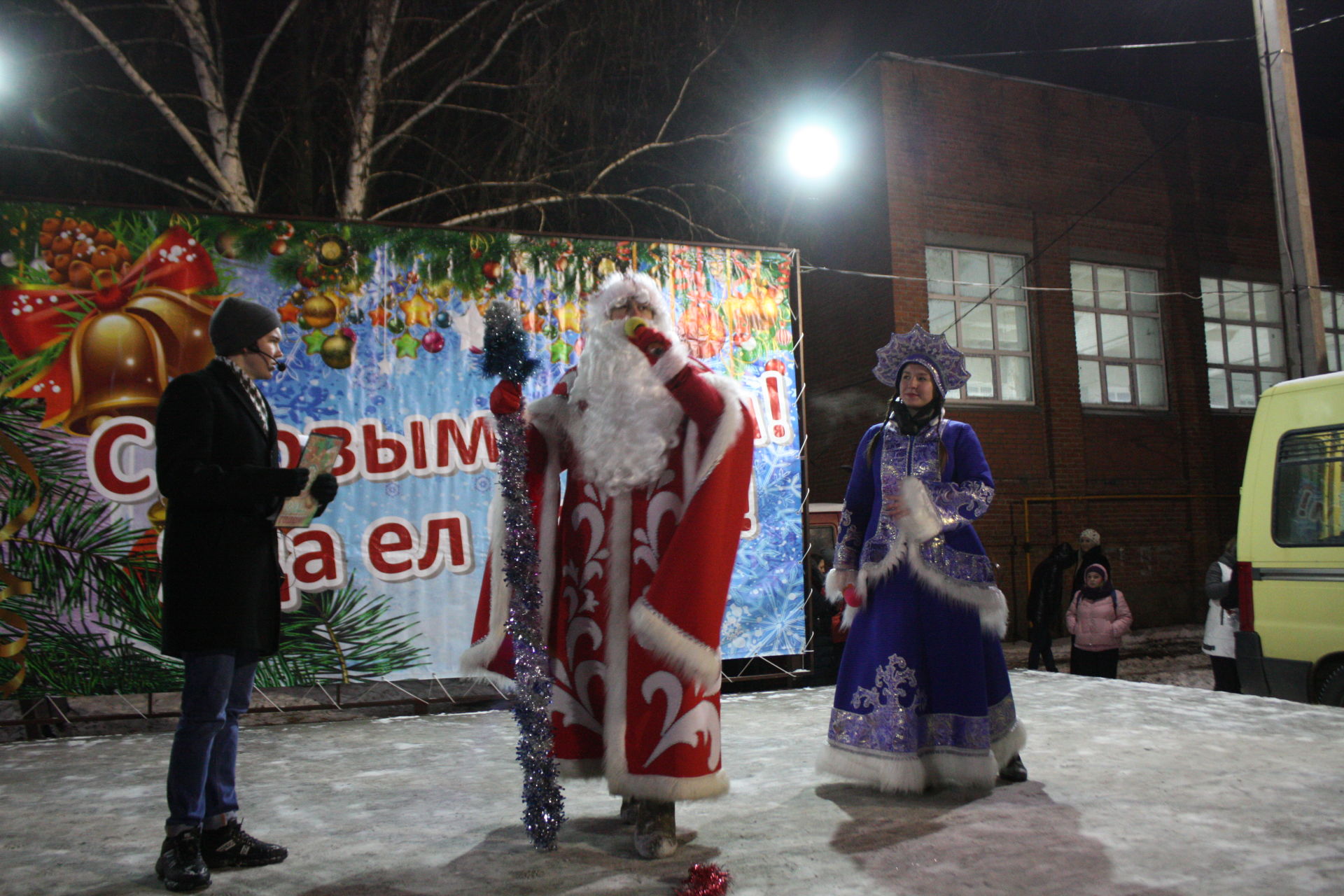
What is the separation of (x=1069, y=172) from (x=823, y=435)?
4.96 m

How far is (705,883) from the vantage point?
2334mm

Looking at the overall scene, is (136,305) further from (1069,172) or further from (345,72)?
(1069,172)

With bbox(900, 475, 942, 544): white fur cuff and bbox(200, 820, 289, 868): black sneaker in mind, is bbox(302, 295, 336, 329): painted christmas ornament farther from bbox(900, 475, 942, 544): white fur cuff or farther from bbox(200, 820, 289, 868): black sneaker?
bbox(900, 475, 942, 544): white fur cuff

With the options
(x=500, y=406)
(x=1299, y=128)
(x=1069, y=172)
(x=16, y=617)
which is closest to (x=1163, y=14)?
(x=1069, y=172)

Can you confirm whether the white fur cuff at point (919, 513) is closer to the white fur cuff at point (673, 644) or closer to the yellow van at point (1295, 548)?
the white fur cuff at point (673, 644)

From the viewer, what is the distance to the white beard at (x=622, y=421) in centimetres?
291

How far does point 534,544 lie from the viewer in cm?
293

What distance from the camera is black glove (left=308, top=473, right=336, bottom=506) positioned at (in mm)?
2678

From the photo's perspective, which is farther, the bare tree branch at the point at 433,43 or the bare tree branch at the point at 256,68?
the bare tree branch at the point at 433,43

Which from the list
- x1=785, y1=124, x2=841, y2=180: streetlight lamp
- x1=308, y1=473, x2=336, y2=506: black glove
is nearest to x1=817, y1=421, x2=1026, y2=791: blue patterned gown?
x1=308, y1=473, x2=336, y2=506: black glove

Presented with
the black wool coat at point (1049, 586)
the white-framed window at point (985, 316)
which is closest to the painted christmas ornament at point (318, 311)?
the black wool coat at point (1049, 586)

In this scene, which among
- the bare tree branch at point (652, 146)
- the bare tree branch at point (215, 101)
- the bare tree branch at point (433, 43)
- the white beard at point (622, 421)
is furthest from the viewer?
the bare tree branch at point (652, 146)

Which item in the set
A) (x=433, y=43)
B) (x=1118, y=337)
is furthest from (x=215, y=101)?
(x=1118, y=337)

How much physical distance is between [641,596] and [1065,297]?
11.0 m
